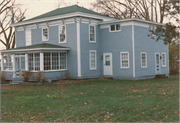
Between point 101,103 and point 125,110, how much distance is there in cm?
160

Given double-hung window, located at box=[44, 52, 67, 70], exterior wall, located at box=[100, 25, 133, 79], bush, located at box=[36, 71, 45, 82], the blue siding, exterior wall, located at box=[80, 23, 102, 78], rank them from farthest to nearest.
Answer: the blue siding < exterior wall, located at box=[80, 23, 102, 78] < exterior wall, located at box=[100, 25, 133, 79] < double-hung window, located at box=[44, 52, 67, 70] < bush, located at box=[36, 71, 45, 82]

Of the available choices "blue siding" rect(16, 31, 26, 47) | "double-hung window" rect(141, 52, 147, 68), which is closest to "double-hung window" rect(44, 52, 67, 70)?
"blue siding" rect(16, 31, 26, 47)

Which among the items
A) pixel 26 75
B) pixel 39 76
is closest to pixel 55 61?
pixel 39 76

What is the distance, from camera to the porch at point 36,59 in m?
21.2

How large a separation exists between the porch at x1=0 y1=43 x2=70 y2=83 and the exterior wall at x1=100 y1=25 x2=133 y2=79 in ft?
12.8

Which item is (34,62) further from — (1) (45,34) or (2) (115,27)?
(2) (115,27)

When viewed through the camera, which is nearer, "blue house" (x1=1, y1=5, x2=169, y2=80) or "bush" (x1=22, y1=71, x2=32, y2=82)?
"bush" (x1=22, y1=71, x2=32, y2=82)

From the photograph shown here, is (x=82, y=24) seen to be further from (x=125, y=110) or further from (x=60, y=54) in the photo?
(x=125, y=110)

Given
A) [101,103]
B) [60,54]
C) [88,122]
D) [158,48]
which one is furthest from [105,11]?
[88,122]

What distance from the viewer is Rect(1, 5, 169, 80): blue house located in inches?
866

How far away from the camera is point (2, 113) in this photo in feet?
30.3

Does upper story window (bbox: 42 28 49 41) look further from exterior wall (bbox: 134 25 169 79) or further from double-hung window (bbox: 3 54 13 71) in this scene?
exterior wall (bbox: 134 25 169 79)

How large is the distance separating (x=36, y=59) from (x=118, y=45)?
767cm

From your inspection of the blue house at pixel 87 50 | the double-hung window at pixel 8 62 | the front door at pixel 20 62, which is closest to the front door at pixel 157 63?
the blue house at pixel 87 50
